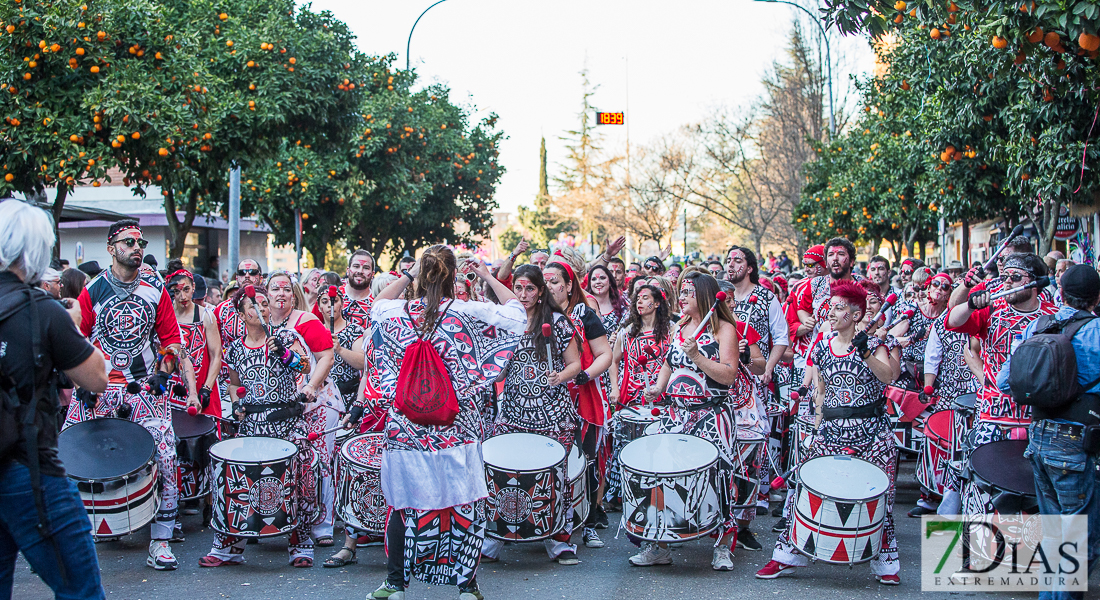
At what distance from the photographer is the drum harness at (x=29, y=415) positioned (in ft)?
11.8

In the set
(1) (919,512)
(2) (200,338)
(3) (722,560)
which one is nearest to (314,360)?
(2) (200,338)

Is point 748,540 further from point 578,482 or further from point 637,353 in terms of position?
point 637,353

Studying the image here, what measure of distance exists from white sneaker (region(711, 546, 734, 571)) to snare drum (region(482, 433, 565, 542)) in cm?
106

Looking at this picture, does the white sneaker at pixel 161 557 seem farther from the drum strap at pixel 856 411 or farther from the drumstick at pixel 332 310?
the drum strap at pixel 856 411

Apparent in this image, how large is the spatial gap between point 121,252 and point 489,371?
280cm

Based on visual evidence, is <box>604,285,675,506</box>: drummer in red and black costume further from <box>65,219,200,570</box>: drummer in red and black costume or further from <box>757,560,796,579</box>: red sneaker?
<box>65,219,200,570</box>: drummer in red and black costume

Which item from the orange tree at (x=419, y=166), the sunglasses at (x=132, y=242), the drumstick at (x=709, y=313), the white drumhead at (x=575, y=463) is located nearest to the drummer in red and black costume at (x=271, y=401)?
the sunglasses at (x=132, y=242)

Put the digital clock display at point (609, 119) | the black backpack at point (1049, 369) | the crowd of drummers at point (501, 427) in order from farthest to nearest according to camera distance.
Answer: the digital clock display at point (609, 119) → the crowd of drummers at point (501, 427) → the black backpack at point (1049, 369)

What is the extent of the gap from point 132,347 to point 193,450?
123 cm

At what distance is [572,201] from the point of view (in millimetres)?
49969

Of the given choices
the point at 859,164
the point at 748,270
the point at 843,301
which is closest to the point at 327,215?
the point at 859,164

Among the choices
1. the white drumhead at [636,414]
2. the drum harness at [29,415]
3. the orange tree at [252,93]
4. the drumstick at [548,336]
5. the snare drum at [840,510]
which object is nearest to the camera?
the drum harness at [29,415]

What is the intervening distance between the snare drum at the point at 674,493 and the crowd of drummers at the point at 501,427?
0.01 metres

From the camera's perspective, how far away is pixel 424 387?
5141 millimetres
